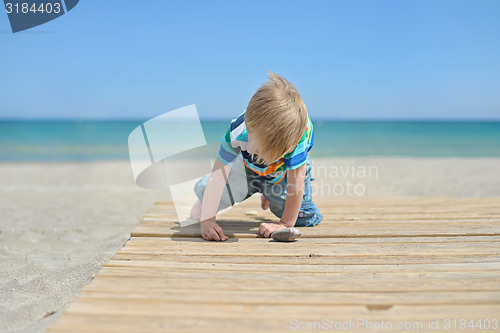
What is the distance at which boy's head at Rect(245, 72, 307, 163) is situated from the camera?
209 centimetres

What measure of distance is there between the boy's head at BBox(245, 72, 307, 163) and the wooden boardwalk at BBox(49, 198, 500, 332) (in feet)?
1.87

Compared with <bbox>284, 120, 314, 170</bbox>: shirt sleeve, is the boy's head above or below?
above

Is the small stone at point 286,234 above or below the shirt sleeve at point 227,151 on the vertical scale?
below

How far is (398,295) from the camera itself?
1632mm

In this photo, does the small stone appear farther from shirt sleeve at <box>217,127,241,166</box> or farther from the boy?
shirt sleeve at <box>217,127,241,166</box>

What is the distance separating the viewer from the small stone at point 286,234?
→ 2.37 m

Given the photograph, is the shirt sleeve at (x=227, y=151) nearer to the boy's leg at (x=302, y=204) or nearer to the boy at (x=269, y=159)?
the boy at (x=269, y=159)

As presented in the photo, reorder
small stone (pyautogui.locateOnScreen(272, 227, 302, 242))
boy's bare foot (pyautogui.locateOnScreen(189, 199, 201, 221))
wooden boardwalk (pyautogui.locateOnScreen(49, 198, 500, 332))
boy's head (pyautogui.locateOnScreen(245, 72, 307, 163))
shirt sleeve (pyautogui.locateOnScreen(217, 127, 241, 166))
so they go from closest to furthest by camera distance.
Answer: wooden boardwalk (pyautogui.locateOnScreen(49, 198, 500, 332)) < boy's head (pyautogui.locateOnScreen(245, 72, 307, 163)) < small stone (pyautogui.locateOnScreen(272, 227, 302, 242)) < shirt sleeve (pyautogui.locateOnScreen(217, 127, 241, 166)) < boy's bare foot (pyautogui.locateOnScreen(189, 199, 201, 221))

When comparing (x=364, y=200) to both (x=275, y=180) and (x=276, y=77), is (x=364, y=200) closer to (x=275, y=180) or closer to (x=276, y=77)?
(x=275, y=180)

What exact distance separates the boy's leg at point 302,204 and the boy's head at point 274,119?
2.20 ft

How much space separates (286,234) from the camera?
2.37 metres

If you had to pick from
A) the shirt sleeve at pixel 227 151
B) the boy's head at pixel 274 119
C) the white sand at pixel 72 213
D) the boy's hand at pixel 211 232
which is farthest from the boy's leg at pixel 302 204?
the white sand at pixel 72 213

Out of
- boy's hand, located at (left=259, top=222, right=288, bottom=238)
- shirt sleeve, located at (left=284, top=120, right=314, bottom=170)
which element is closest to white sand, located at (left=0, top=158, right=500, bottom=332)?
boy's hand, located at (left=259, top=222, right=288, bottom=238)

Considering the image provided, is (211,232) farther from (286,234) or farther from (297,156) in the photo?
(297,156)
